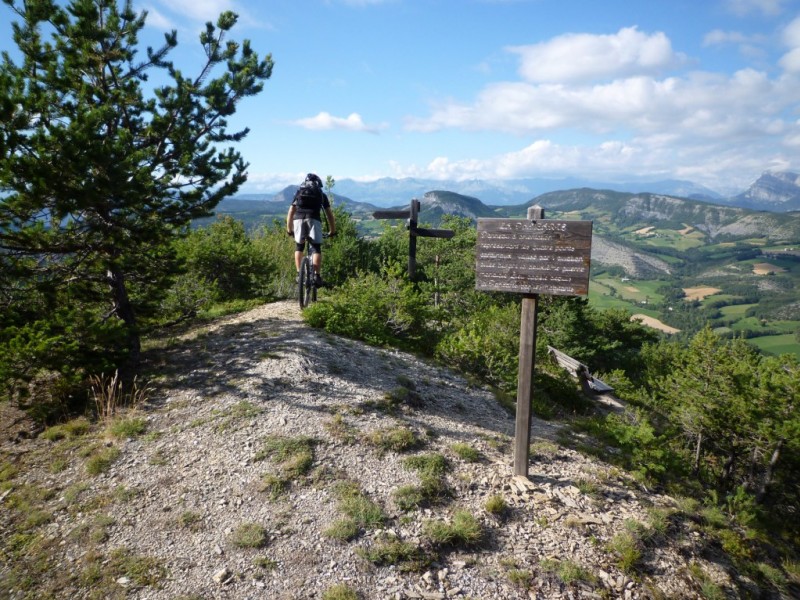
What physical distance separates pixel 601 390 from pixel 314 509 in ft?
56.5

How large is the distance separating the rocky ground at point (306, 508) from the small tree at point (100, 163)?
8.17 feet

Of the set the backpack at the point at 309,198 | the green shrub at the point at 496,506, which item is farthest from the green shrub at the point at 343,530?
the backpack at the point at 309,198

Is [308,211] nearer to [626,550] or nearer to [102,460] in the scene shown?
[102,460]

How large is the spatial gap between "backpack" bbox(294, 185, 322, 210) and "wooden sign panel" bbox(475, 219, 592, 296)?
16.1 feet

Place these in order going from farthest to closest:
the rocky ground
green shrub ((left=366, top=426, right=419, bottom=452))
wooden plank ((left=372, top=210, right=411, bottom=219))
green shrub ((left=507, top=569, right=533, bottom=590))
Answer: wooden plank ((left=372, top=210, right=411, bottom=219))
green shrub ((left=366, top=426, right=419, bottom=452))
green shrub ((left=507, top=569, right=533, bottom=590))
the rocky ground

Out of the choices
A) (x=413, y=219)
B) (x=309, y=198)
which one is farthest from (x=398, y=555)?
(x=413, y=219)

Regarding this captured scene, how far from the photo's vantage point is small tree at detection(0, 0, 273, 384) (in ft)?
20.8

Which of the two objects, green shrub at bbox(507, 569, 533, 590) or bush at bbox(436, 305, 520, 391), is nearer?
green shrub at bbox(507, 569, 533, 590)

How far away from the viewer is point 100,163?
6.48m

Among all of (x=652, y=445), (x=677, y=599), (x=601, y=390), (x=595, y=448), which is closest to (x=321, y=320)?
(x=595, y=448)

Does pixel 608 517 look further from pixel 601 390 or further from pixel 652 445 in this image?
pixel 601 390

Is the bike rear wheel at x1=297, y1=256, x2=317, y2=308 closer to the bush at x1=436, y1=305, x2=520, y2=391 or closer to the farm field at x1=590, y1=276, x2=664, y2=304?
the bush at x1=436, y1=305, x2=520, y2=391

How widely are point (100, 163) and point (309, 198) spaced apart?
4.15 m

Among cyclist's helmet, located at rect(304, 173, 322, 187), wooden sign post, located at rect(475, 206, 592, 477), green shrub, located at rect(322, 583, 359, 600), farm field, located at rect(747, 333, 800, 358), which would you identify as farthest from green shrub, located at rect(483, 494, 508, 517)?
farm field, located at rect(747, 333, 800, 358)
